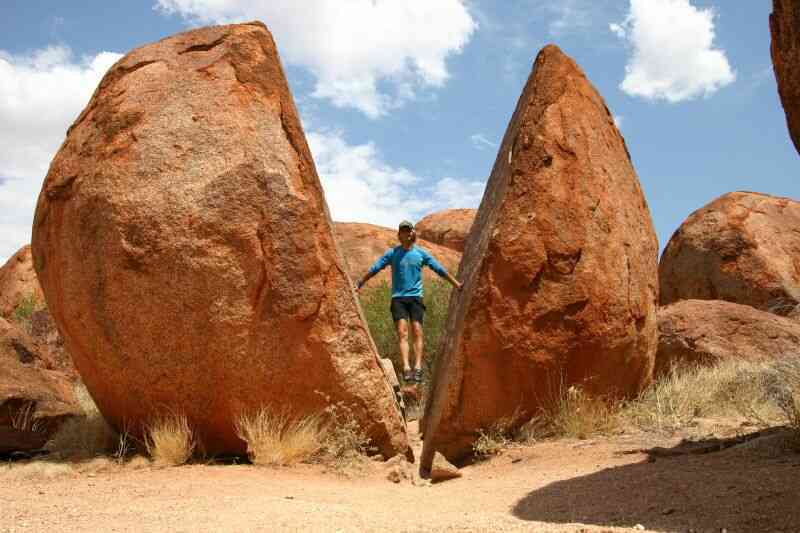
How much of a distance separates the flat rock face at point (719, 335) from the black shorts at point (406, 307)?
3399 mm

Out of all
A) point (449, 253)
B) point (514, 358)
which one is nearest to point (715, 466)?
point (514, 358)

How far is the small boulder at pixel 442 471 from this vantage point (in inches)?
231

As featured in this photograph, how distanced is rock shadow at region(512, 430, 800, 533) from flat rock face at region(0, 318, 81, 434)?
4.35 m

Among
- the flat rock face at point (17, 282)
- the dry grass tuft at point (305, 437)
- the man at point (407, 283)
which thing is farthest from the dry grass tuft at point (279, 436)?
the flat rock face at point (17, 282)

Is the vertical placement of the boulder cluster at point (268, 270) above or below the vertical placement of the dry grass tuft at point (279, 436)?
above

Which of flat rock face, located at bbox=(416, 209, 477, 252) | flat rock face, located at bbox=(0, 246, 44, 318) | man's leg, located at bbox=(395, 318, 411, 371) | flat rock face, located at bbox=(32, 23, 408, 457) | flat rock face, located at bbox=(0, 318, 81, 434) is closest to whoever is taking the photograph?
flat rock face, located at bbox=(32, 23, 408, 457)

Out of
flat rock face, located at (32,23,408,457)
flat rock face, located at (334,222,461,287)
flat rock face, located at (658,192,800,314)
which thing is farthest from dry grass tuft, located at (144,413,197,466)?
flat rock face, located at (334,222,461,287)

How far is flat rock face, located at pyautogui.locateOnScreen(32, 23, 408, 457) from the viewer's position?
5832 millimetres

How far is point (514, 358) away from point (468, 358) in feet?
1.13

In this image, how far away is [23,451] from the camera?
6.88 metres

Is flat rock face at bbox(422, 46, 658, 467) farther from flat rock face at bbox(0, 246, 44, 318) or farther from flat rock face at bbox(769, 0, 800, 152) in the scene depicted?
flat rock face at bbox(0, 246, 44, 318)

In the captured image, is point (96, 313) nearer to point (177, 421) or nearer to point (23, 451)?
point (177, 421)

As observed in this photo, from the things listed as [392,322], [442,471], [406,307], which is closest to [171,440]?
[442,471]

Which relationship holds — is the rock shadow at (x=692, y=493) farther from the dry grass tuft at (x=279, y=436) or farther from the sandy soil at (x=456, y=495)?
the dry grass tuft at (x=279, y=436)
